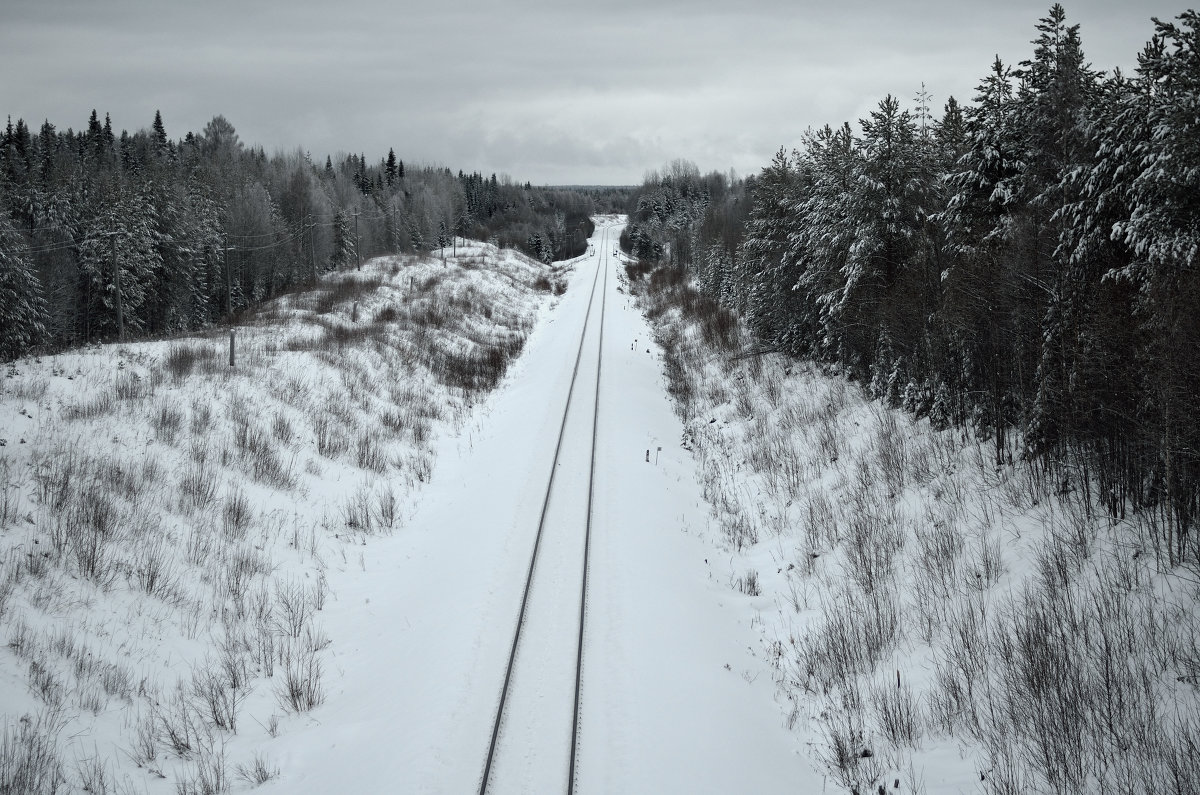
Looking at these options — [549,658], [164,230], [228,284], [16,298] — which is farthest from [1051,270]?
[164,230]

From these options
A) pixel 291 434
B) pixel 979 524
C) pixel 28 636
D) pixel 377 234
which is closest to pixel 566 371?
pixel 291 434

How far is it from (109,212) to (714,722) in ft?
160

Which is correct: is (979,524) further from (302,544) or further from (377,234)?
(377,234)

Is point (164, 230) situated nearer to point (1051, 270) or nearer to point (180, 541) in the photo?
point (180, 541)

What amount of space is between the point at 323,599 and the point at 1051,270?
11.2 metres

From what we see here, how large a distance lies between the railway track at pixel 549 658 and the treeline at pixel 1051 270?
20.4 ft

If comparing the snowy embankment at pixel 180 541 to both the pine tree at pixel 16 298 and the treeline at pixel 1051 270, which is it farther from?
the pine tree at pixel 16 298

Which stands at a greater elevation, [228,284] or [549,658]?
[228,284]

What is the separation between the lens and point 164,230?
45.6 metres

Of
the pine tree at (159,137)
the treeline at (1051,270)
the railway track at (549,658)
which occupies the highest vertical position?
the pine tree at (159,137)

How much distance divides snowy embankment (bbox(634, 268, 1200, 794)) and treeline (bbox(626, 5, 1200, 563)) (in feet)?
2.14

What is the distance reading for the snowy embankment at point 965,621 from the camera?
4.61 m

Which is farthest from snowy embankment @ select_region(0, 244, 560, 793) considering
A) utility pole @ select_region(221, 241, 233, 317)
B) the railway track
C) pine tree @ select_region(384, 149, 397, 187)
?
pine tree @ select_region(384, 149, 397, 187)

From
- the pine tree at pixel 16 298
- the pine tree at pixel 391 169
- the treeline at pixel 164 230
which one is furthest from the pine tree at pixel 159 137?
the pine tree at pixel 16 298
